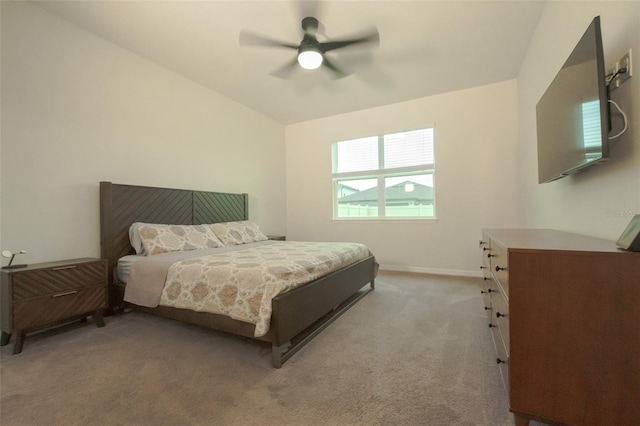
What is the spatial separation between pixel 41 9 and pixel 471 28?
4077 mm

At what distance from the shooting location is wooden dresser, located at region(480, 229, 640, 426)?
964mm

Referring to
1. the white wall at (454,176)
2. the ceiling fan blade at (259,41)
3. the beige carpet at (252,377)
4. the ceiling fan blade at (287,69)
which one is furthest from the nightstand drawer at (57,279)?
the white wall at (454,176)

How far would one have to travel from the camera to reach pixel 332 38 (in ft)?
9.14

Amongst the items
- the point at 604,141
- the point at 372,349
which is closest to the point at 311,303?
the point at 372,349

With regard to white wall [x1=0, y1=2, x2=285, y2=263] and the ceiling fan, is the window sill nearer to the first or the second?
white wall [x1=0, y1=2, x2=285, y2=263]

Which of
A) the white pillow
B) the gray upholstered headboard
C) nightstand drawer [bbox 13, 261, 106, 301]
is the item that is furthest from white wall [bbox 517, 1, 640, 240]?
the gray upholstered headboard

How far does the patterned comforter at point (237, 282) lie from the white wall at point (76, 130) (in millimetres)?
998

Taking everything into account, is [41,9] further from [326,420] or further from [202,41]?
[326,420]

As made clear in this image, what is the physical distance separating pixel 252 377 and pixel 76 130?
2872 millimetres

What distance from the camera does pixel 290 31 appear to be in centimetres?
269

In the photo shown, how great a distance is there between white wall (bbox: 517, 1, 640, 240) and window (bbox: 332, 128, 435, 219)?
149 cm

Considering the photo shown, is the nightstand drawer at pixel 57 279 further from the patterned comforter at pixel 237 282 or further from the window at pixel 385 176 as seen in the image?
the window at pixel 385 176

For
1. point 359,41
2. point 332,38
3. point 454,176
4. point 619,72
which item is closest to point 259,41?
point 332,38

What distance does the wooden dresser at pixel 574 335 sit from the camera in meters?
0.96
